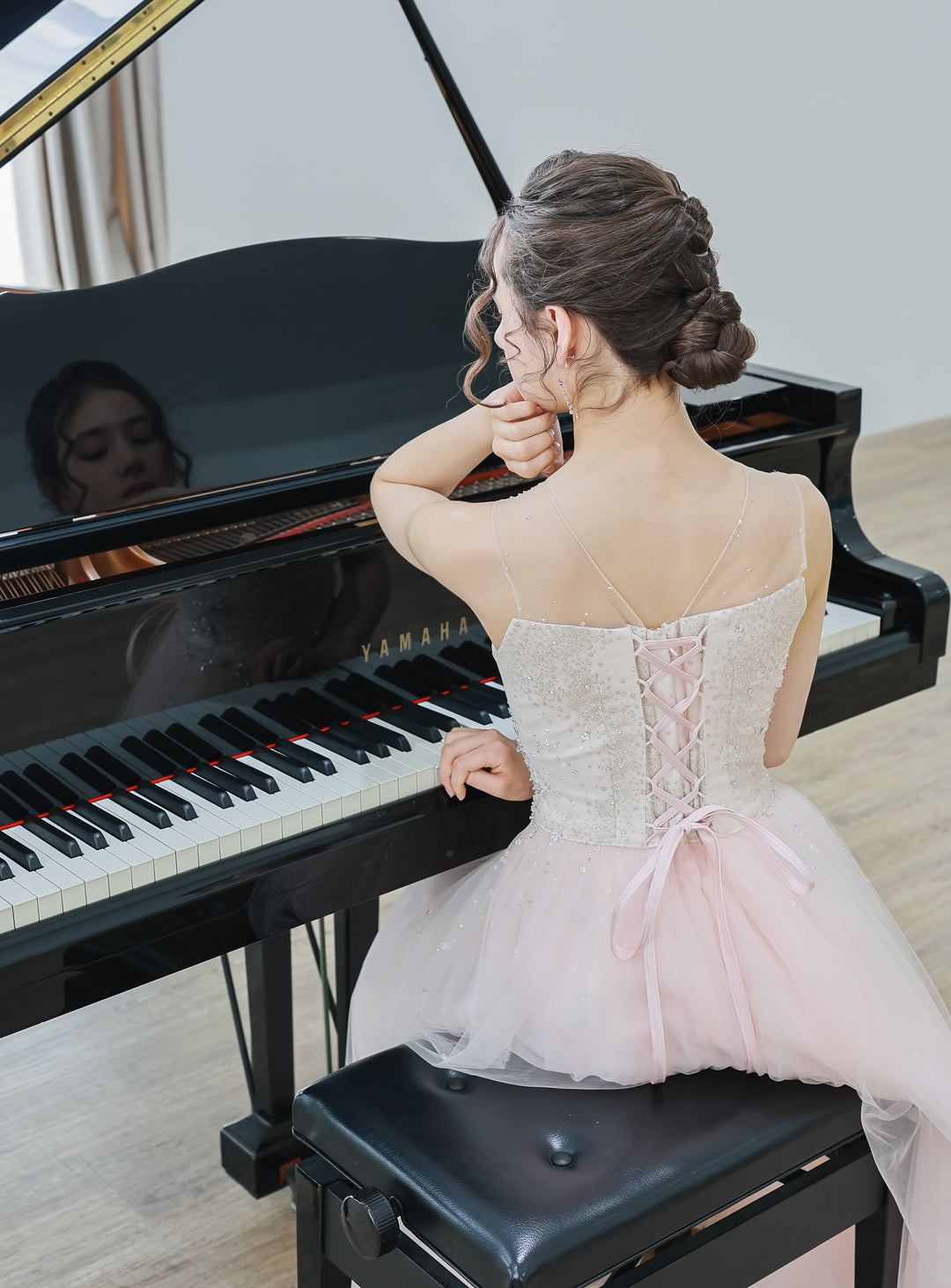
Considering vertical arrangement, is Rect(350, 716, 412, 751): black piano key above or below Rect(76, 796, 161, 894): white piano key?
above

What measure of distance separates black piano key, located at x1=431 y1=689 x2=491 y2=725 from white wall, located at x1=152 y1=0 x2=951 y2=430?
2.72m

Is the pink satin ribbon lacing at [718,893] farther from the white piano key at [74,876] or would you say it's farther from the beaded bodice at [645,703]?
the white piano key at [74,876]

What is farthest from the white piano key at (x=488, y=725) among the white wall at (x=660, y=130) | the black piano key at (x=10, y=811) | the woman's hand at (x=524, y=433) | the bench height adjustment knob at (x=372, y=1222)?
the white wall at (x=660, y=130)

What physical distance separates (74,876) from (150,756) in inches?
9.6

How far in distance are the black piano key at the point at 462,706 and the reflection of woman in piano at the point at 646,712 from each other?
0.94ft

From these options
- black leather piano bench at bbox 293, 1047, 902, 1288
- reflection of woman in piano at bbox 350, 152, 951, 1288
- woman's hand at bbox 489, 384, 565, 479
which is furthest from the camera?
woman's hand at bbox 489, 384, 565, 479

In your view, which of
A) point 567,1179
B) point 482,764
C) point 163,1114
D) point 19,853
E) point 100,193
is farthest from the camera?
point 100,193

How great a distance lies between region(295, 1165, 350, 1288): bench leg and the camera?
1.52 m

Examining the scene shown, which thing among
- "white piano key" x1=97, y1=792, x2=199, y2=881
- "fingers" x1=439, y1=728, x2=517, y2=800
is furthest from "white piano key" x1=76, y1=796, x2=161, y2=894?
"fingers" x1=439, y1=728, x2=517, y2=800

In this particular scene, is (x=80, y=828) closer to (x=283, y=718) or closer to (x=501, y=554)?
(x=283, y=718)

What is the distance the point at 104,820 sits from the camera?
1655mm

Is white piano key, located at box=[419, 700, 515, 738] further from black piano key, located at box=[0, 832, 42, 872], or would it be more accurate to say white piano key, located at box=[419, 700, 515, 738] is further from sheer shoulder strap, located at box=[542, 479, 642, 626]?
black piano key, located at box=[0, 832, 42, 872]

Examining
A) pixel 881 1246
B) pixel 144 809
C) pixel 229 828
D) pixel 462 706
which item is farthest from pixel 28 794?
pixel 881 1246

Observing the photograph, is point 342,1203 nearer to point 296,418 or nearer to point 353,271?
point 296,418
